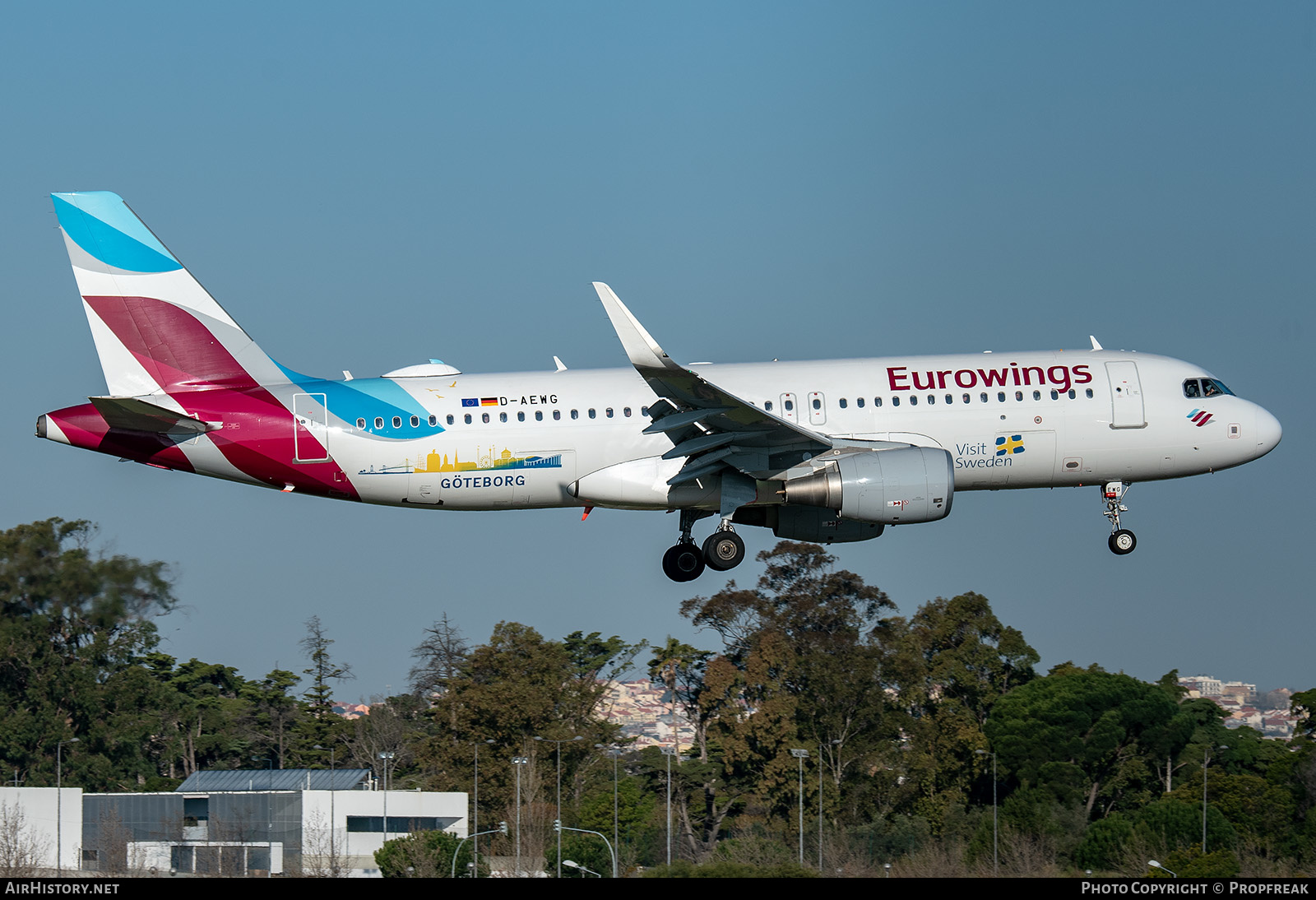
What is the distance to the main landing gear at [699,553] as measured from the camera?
35.1m

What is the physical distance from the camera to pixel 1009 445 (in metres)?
34.6

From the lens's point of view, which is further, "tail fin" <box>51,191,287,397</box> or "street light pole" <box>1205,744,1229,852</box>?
"street light pole" <box>1205,744,1229,852</box>

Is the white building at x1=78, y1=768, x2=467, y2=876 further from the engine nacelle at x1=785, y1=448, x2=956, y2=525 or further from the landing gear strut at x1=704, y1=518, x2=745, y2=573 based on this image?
the engine nacelle at x1=785, y1=448, x2=956, y2=525

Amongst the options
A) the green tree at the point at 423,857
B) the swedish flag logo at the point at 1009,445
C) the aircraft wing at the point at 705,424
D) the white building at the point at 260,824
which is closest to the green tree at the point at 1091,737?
the white building at the point at 260,824

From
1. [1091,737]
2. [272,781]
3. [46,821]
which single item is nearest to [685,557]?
[46,821]

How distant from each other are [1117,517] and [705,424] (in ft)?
36.4

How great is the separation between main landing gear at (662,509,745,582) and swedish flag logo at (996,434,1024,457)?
6342 millimetres

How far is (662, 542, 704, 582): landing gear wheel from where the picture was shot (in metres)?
35.9

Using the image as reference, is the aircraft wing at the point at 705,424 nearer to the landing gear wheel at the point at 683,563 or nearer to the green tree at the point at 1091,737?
the landing gear wheel at the point at 683,563

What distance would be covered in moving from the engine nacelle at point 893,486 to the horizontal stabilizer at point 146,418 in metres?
14.0

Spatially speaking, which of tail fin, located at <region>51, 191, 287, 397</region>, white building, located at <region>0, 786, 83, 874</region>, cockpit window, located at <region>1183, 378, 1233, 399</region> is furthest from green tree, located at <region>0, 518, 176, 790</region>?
cockpit window, located at <region>1183, 378, 1233, 399</region>

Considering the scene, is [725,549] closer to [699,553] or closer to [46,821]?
[699,553]

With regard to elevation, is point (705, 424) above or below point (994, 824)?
above

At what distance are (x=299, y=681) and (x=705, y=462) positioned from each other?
3019 inches
